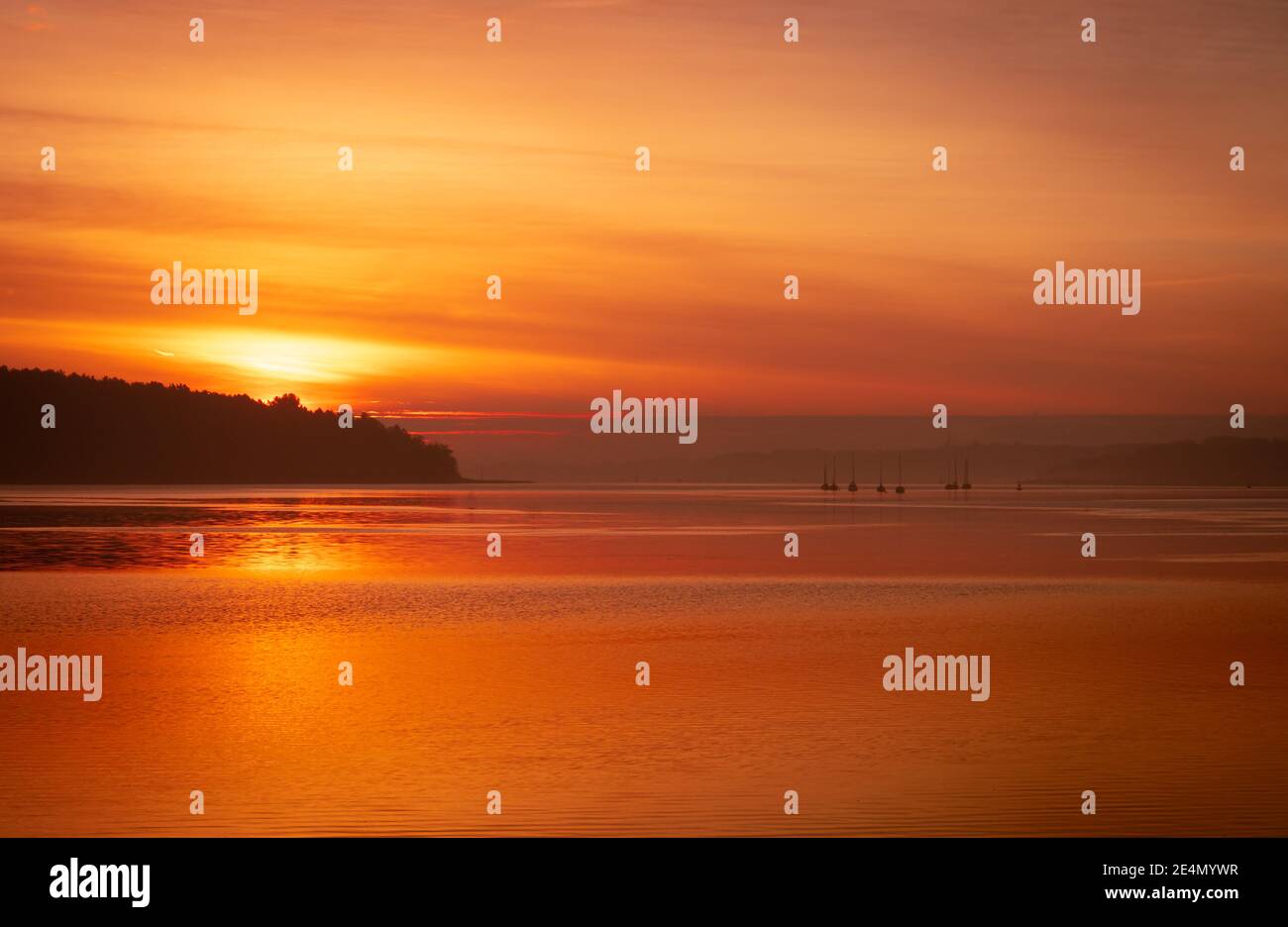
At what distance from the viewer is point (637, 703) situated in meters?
21.1

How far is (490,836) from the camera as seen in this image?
13867 mm

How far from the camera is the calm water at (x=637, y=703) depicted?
1518 cm

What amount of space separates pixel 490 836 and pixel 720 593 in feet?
81.9

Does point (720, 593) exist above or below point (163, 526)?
below

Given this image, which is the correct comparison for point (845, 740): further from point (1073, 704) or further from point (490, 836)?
point (490, 836)

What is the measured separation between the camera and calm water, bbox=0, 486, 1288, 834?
15180 millimetres
